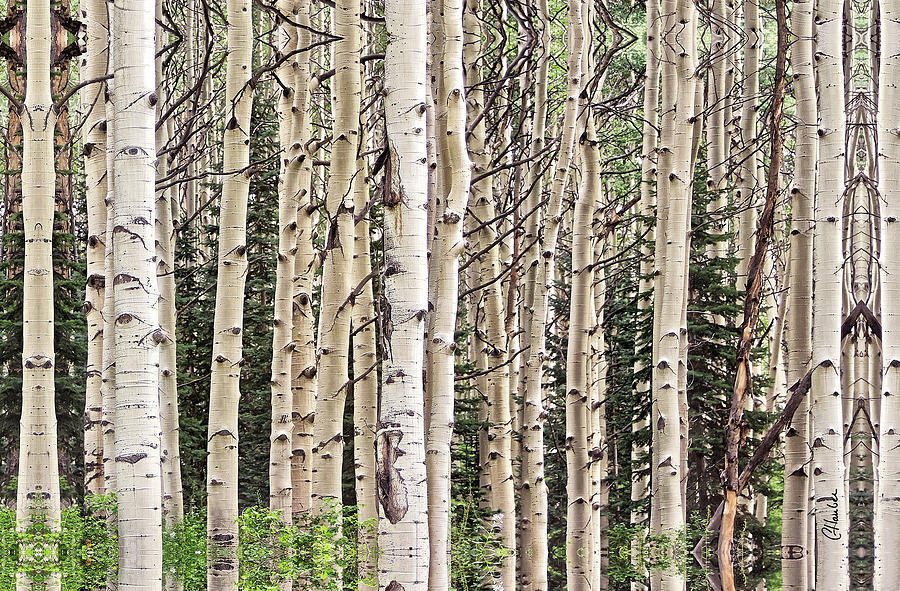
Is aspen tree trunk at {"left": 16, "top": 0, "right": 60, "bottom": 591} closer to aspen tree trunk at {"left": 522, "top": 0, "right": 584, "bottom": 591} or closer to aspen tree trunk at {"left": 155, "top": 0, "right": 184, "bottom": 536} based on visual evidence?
aspen tree trunk at {"left": 155, "top": 0, "right": 184, "bottom": 536}

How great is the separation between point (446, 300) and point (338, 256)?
76.3 inches

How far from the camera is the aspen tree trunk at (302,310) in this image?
7.19 meters

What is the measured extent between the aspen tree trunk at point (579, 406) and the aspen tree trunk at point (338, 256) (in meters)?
2.63

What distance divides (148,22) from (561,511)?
11261 millimetres

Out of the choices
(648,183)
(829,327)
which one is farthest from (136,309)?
(648,183)

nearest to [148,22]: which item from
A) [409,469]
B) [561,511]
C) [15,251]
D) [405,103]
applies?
[405,103]

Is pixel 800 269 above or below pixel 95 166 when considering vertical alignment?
below

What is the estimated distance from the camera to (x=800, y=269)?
6613 millimetres
